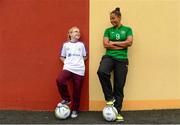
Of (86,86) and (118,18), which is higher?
(118,18)

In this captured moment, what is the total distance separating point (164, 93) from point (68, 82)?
1743 millimetres

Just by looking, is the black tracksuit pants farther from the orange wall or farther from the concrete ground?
the orange wall

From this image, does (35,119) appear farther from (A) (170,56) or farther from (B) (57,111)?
(A) (170,56)

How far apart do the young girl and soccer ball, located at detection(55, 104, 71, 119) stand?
14 cm

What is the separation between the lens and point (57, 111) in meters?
8.39

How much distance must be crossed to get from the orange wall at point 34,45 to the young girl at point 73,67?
0.78 feet

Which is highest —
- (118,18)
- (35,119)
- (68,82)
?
(118,18)

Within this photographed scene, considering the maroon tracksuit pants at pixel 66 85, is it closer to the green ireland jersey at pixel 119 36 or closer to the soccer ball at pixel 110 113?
the soccer ball at pixel 110 113

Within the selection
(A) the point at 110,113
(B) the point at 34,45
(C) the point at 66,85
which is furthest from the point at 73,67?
(A) the point at 110,113

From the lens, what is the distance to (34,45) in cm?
881

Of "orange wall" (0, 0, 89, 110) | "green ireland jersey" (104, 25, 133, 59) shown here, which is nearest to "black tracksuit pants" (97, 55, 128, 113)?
"green ireland jersey" (104, 25, 133, 59)

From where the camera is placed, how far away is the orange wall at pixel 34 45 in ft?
28.8

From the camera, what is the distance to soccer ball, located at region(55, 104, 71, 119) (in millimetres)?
8359

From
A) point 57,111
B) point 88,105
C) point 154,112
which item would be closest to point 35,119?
point 57,111
